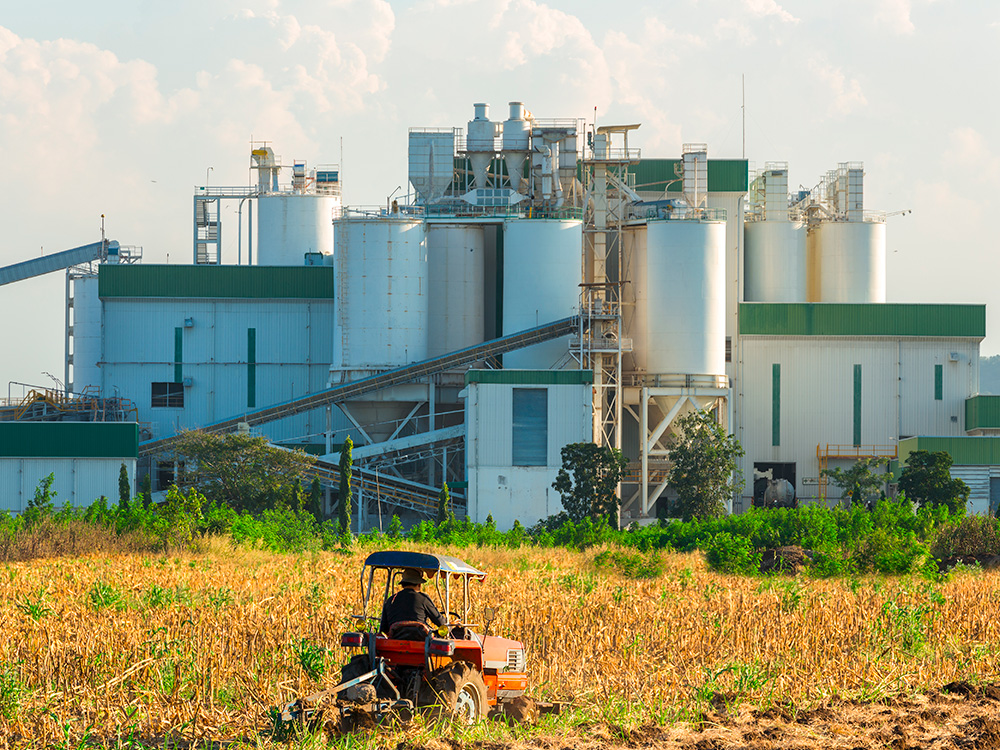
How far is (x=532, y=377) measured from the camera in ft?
173

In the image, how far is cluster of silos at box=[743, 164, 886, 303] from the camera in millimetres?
65250

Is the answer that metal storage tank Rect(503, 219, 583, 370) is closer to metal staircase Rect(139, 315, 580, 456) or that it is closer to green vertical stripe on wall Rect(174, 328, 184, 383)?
metal staircase Rect(139, 315, 580, 456)

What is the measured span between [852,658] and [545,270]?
41.5 m

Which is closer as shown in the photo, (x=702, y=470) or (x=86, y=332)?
(x=702, y=470)

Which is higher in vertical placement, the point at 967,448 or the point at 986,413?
the point at 986,413

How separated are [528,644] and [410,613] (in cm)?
598

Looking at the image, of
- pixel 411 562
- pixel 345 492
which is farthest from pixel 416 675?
pixel 345 492

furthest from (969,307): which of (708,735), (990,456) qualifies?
(708,735)

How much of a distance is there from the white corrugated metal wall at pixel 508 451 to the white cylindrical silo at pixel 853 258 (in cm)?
2029

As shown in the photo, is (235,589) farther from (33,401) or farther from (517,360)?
(33,401)

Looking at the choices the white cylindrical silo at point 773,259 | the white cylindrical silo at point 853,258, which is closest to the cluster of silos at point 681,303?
the white cylindrical silo at point 773,259

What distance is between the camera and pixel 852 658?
18078mm

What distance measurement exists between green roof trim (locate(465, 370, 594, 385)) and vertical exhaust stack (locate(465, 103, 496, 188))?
47.8 ft

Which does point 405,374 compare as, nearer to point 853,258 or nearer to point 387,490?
point 387,490
